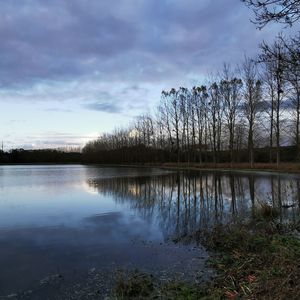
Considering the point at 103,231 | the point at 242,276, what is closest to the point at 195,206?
the point at 103,231

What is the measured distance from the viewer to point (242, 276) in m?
6.42

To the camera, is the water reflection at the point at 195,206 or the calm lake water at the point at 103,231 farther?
the water reflection at the point at 195,206

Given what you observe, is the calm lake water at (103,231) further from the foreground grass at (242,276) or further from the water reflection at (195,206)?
the foreground grass at (242,276)

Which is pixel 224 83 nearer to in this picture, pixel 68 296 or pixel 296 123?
pixel 296 123

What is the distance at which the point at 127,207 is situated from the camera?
1703 cm

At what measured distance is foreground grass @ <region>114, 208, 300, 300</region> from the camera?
5289 millimetres

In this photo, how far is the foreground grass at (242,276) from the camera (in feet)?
17.4

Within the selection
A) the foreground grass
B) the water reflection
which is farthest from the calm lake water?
the foreground grass

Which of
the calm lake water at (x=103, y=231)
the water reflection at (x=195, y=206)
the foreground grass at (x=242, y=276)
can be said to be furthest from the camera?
the water reflection at (x=195, y=206)

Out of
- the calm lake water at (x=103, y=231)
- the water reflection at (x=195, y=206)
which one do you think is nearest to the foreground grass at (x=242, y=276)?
the calm lake water at (x=103, y=231)

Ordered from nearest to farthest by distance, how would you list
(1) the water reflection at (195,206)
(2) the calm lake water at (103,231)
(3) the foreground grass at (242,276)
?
1. (3) the foreground grass at (242,276)
2. (2) the calm lake water at (103,231)
3. (1) the water reflection at (195,206)

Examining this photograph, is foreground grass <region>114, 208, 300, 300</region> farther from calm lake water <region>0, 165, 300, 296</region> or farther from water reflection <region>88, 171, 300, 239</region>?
water reflection <region>88, 171, 300, 239</region>

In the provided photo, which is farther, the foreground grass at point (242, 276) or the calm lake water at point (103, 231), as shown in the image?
the calm lake water at point (103, 231)

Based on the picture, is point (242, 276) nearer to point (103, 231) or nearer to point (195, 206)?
point (103, 231)
